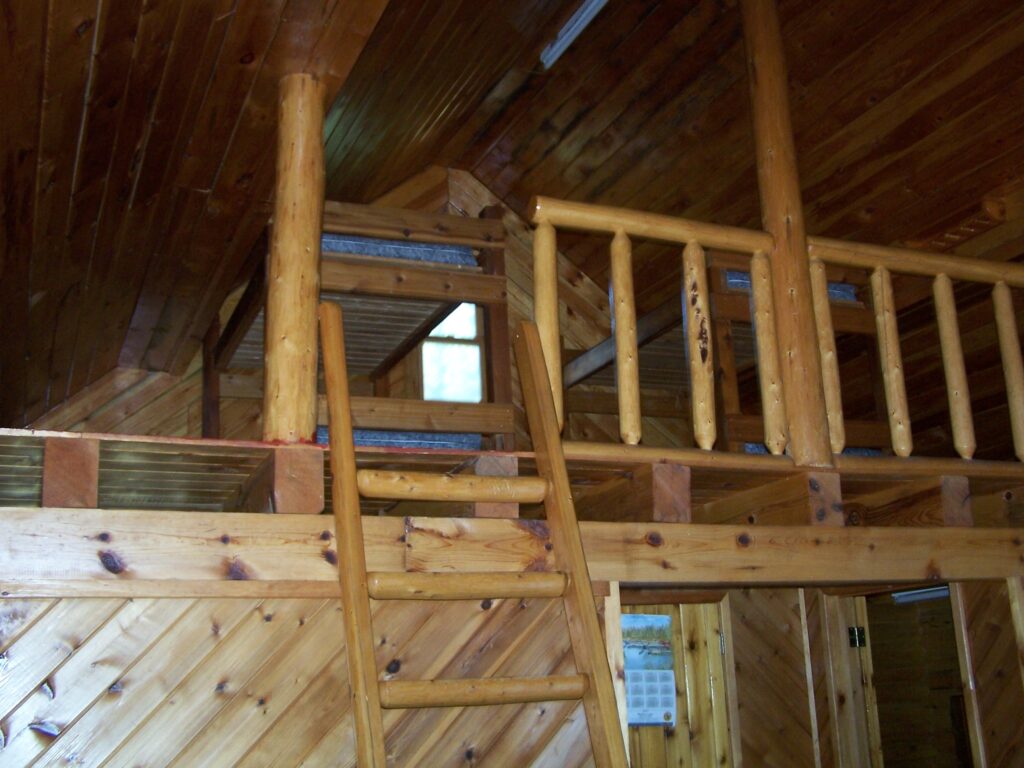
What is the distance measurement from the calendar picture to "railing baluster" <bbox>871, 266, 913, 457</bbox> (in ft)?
7.58

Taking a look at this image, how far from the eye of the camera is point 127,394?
671cm

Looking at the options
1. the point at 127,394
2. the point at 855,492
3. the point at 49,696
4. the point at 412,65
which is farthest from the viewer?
the point at 127,394

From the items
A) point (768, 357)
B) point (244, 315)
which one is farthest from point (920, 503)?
point (244, 315)

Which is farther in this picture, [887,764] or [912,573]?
[887,764]

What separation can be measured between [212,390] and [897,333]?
3.80 meters

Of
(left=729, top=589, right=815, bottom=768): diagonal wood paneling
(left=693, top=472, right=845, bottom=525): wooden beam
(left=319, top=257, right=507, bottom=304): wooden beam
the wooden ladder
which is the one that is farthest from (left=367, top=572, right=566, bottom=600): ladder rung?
(left=729, top=589, right=815, bottom=768): diagonal wood paneling

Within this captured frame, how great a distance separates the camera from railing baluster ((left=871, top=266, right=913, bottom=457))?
12.0 feet

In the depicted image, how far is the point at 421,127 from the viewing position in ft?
21.6

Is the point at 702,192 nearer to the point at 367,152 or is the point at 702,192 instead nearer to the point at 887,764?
the point at 367,152

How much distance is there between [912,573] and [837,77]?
313cm

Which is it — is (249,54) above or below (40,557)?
above

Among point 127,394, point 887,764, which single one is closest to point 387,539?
point 127,394

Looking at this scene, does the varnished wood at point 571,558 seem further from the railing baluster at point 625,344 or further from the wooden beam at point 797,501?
the wooden beam at point 797,501

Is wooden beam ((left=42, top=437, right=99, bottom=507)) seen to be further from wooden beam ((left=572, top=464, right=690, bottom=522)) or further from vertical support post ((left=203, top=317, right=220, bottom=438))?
vertical support post ((left=203, top=317, right=220, bottom=438))
